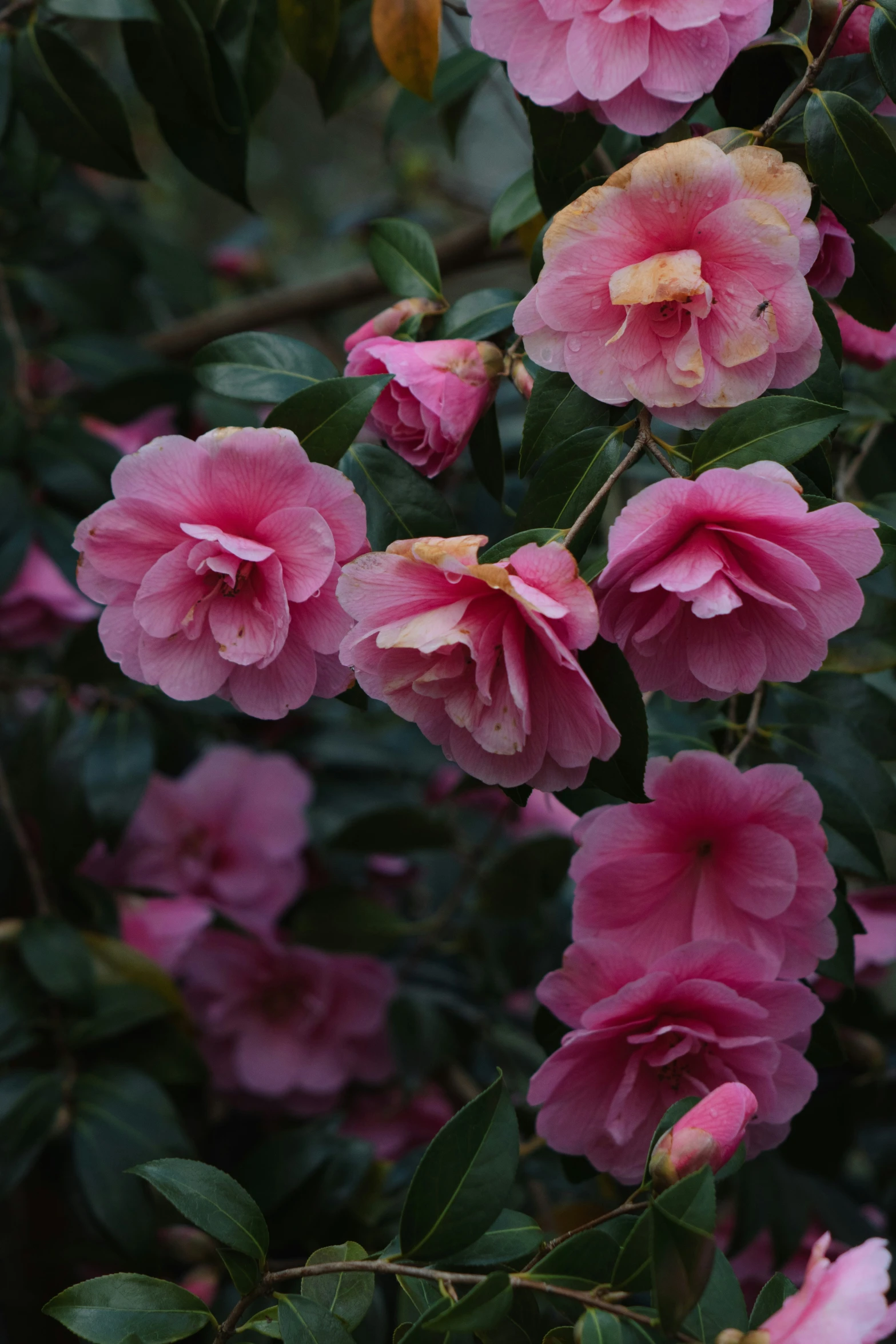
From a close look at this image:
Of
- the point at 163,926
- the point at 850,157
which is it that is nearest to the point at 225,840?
the point at 163,926

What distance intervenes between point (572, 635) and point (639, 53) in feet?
1.03

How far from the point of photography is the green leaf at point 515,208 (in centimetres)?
81

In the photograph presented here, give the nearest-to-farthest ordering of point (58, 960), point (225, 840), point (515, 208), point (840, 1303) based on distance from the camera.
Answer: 1. point (840, 1303)
2. point (515, 208)
3. point (58, 960)
4. point (225, 840)

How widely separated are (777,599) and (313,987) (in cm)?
87

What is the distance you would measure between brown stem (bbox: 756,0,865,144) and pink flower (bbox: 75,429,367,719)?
294 mm

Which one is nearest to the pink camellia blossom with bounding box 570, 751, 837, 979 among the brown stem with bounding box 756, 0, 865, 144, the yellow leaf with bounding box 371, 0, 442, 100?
the brown stem with bounding box 756, 0, 865, 144

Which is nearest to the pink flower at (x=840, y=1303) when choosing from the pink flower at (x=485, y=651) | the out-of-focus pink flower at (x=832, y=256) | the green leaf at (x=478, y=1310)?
the green leaf at (x=478, y=1310)

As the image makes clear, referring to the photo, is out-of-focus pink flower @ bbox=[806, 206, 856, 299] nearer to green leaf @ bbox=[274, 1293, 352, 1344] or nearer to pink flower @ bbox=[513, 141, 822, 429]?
pink flower @ bbox=[513, 141, 822, 429]

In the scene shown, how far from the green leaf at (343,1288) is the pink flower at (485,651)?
0.84ft

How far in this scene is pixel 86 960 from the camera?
0.96 metres

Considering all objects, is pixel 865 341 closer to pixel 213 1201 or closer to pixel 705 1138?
pixel 705 1138

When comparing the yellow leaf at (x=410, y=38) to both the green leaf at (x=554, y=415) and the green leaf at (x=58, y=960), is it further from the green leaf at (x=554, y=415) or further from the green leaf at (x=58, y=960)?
the green leaf at (x=58, y=960)

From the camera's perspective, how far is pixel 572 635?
1.54 feet

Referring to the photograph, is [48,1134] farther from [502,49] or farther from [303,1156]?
[502,49]
